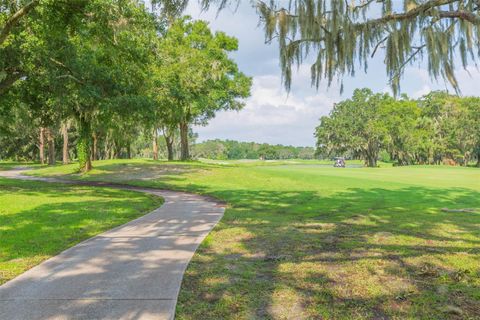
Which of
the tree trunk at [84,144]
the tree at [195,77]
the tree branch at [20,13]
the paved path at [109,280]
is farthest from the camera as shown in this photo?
the tree at [195,77]

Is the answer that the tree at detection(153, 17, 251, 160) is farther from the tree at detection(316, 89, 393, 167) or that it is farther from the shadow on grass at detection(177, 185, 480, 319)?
the tree at detection(316, 89, 393, 167)

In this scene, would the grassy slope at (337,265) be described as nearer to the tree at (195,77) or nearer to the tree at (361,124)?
the tree at (195,77)

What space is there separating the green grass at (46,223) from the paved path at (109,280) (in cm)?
47

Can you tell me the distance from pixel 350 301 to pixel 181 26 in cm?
4004

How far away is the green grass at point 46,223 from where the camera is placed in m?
6.52

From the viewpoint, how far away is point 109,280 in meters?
5.11

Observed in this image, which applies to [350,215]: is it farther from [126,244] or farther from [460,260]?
[126,244]

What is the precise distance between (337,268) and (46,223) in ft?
24.0

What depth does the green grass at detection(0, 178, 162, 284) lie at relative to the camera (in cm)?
652

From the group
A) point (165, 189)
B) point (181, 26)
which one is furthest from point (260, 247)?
point (181, 26)

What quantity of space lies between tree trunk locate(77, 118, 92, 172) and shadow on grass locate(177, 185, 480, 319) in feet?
66.1

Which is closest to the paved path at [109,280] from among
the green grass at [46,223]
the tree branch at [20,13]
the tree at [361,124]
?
the green grass at [46,223]

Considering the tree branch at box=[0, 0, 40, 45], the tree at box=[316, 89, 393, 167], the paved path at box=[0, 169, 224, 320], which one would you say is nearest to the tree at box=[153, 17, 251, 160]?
the tree branch at box=[0, 0, 40, 45]

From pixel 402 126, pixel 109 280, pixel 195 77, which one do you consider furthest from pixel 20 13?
pixel 402 126
